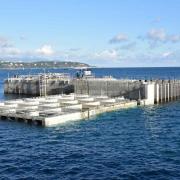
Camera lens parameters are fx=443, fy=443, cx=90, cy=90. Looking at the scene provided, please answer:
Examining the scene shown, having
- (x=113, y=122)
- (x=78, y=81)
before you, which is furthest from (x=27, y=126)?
(x=78, y=81)

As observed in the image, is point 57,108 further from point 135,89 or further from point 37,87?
point 37,87

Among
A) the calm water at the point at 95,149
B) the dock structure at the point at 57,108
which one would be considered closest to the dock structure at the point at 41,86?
the dock structure at the point at 57,108

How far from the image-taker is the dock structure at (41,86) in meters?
128

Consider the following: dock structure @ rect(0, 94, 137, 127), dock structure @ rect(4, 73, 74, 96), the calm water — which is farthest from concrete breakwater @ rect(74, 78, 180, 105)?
the calm water

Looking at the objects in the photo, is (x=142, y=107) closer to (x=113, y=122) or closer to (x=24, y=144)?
(x=113, y=122)

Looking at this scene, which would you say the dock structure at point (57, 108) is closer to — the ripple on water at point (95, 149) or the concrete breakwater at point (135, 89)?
the ripple on water at point (95, 149)

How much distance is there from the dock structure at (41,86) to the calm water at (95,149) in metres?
44.9

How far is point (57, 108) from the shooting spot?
3302 inches

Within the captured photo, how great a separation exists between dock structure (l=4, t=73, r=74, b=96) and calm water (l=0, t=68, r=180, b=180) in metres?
44.9

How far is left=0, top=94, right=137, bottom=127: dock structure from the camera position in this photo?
7650 centimetres

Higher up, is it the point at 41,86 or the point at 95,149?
the point at 41,86

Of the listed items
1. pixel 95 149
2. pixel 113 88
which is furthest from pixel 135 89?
pixel 95 149

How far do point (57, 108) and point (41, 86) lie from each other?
49.9 metres

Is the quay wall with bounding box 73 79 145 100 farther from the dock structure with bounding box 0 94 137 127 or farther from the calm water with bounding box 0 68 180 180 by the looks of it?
the calm water with bounding box 0 68 180 180
